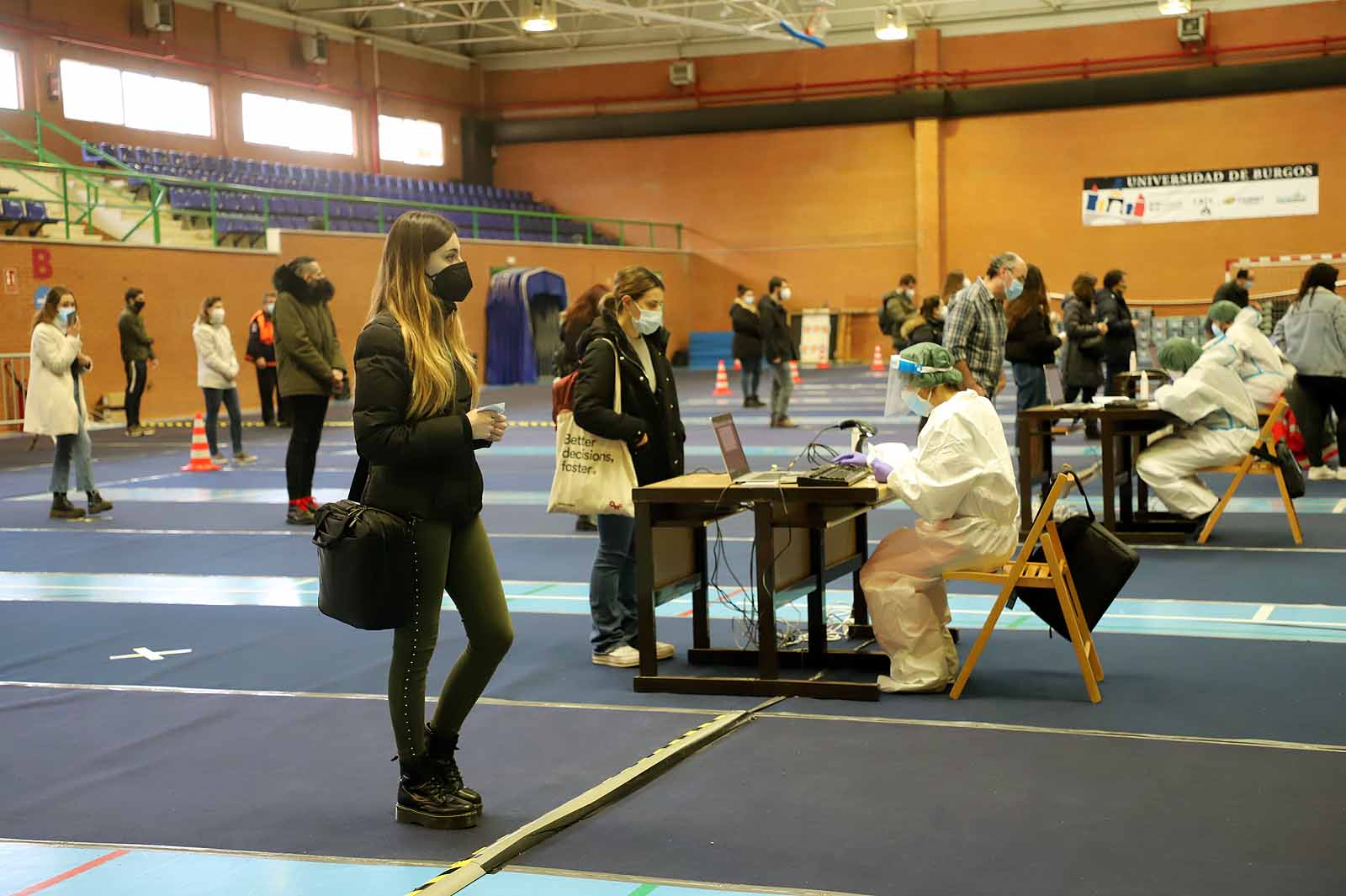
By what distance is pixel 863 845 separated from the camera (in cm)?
378

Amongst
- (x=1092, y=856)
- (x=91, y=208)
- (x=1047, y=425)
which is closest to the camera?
(x=1092, y=856)

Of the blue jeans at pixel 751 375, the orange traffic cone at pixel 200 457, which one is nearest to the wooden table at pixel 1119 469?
the orange traffic cone at pixel 200 457

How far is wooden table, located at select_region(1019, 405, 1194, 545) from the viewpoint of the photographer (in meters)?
8.68

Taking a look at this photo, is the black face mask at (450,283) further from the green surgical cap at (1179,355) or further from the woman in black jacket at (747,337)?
the woman in black jacket at (747,337)

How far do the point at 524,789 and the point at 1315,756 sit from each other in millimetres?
2435

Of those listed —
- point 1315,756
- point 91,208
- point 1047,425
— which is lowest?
point 1315,756

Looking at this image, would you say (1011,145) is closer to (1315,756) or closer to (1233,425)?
(1233,425)

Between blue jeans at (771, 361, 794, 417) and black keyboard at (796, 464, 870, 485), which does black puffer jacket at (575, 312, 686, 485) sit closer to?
black keyboard at (796, 464, 870, 485)

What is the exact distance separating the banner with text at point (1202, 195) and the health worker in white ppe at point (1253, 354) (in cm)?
1973

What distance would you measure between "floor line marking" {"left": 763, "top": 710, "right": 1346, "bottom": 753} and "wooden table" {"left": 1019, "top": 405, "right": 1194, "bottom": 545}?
11.9 ft

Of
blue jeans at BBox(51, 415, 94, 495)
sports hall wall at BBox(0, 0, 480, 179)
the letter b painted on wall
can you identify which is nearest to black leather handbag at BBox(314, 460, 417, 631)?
blue jeans at BBox(51, 415, 94, 495)

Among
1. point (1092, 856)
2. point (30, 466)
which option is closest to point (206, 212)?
point (30, 466)

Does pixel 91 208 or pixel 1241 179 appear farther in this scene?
pixel 1241 179

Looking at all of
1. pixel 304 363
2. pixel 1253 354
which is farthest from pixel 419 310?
pixel 1253 354
